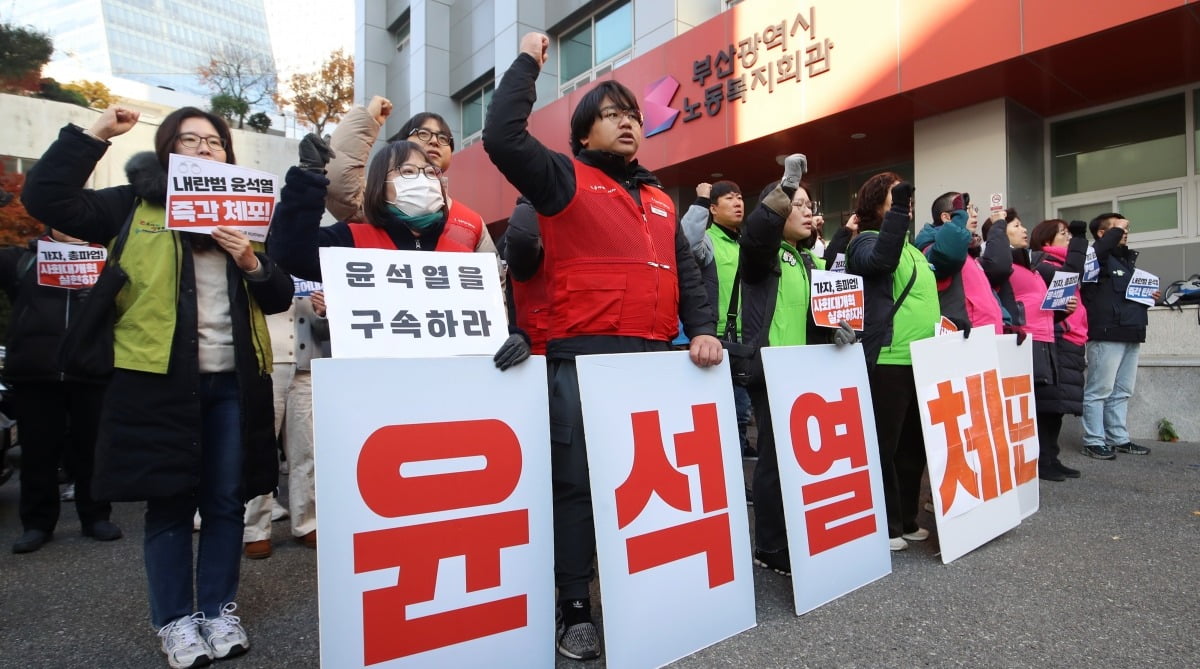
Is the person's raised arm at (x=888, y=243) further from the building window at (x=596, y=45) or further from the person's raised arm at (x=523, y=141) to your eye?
the building window at (x=596, y=45)

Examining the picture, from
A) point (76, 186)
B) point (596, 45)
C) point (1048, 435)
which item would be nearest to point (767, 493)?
point (76, 186)

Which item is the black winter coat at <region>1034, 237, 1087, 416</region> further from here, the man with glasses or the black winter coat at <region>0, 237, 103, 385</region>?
the black winter coat at <region>0, 237, 103, 385</region>

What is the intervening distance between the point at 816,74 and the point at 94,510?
8977 mm

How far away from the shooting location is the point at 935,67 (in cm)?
797

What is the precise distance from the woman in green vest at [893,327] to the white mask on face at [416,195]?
2.18m

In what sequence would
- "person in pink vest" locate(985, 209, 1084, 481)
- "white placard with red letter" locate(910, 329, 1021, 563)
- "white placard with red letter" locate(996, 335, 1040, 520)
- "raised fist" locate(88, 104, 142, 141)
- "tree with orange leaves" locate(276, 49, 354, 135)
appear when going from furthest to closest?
"tree with orange leaves" locate(276, 49, 354, 135)
"person in pink vest" locate(985, 209, 1084, 481)
"white placard with red letter" locate(996, 335, 1040, 520)
"white placard with red letter" locate(910, 329, 1021, 563)
"raised fist" locate(88, 104, 142, 141)

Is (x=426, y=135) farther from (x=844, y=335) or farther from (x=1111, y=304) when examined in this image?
(x=1111, y=304)

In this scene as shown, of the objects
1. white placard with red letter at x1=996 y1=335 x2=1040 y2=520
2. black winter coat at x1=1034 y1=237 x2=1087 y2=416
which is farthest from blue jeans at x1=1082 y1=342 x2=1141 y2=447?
white placard with red letter at x1=996 y1=335 x2=1040 y2=520

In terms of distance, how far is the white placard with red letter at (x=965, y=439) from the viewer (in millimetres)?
3281

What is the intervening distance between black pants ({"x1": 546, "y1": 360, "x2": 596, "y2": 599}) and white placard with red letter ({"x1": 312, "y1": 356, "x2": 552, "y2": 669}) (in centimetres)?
18

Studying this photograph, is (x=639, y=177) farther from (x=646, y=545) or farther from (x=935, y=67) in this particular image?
(x=935, y=67)

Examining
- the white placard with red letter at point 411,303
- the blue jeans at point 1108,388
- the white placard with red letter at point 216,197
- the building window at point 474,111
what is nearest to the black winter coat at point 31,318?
the white placard with red letter at point 216,197

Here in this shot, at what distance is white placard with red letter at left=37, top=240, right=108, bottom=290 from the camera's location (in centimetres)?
405

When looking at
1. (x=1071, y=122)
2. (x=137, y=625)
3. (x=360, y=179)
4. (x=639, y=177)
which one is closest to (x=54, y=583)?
(x=137, y=625)
